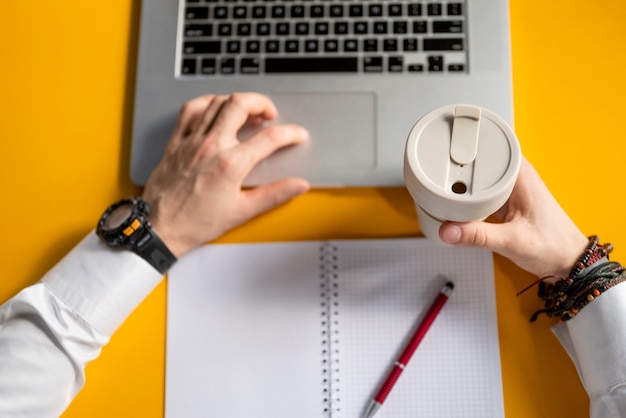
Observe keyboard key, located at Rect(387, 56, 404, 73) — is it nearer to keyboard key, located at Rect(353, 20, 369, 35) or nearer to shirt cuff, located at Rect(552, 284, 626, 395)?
keyboard key, located at Rect(353, 20, 369, 35)

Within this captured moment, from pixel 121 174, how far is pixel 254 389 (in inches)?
14.5

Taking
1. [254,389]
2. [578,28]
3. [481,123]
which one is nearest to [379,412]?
[254,389]

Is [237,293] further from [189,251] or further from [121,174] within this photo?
[121,174]

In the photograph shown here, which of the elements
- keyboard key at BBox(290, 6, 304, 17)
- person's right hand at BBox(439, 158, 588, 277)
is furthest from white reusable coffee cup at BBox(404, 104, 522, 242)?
keyboard key at BBox(290, 6, 304, 17)

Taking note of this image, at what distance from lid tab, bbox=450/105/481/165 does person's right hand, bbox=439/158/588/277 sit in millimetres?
146

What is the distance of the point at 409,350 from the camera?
0.81m

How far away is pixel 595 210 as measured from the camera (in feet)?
2.81

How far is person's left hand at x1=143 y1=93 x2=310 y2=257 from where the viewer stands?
83 centimetres

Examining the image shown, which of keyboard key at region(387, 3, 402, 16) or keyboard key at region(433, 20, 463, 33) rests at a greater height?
keyboard key at region(387, 3, 402, 16)

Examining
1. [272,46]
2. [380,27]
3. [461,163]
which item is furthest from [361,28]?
[461,163]

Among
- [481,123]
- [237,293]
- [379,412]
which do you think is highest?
[481,123]

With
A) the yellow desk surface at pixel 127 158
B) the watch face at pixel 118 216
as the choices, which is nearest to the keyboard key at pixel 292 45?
the yellow desk surface at pixel 127 158

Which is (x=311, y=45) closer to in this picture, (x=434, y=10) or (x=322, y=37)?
(x=322, y=37)

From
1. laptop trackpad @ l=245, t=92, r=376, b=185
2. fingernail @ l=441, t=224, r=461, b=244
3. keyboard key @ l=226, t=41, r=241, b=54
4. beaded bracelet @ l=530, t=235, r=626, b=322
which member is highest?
keyboard key @ l=226, t=41, r=241, b=54
